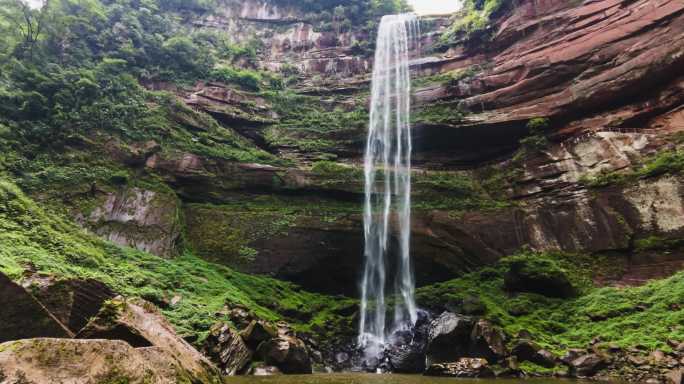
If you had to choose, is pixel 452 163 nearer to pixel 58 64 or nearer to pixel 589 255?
pixel 589 255

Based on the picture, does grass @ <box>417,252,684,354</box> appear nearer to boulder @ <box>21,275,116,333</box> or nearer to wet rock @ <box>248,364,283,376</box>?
wet rock @ <box>248,364,283,376</box>

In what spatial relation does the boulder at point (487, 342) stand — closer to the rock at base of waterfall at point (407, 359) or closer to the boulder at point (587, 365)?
the boulder at point (587, 365)

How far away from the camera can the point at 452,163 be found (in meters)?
25.5

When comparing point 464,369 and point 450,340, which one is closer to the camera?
point 464,369

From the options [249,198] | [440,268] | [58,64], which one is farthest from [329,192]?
[58,64]

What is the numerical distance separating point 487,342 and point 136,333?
10204mm

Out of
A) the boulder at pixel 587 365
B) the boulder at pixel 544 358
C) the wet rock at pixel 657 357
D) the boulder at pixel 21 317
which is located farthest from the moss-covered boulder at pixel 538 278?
the boulder at pixel 21 317

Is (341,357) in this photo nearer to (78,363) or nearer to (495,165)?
(78,363)

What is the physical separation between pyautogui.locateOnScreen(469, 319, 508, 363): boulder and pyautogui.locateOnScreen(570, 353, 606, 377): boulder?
1.78 metres

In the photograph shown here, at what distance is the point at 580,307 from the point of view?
15.4m

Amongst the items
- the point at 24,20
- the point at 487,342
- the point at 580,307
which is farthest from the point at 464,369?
the point at 24,20

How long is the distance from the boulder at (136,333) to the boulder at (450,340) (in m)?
9.00

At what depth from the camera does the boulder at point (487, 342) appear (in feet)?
38.6

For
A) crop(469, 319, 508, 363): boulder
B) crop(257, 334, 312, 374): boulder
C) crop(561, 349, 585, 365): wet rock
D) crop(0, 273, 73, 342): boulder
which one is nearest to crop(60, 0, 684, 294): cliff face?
crop(561, 349, 585, 365): wet rock
